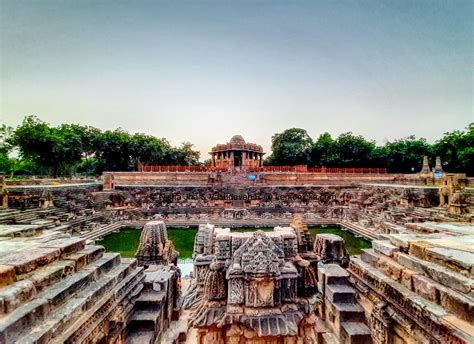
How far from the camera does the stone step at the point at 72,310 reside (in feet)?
6.31

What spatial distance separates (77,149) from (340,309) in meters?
34.2

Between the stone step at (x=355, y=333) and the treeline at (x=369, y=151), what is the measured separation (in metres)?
34.8

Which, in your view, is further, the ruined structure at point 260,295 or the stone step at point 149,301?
the stone step at point 149,301

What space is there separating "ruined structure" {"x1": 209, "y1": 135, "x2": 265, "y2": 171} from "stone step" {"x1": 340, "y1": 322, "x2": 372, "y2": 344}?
30622 millimetres

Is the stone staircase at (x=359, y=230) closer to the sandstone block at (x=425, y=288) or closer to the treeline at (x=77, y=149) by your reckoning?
the sandstone block at (x=425, y=288)

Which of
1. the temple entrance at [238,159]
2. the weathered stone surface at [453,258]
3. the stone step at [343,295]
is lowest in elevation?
the stone step at [343,295]

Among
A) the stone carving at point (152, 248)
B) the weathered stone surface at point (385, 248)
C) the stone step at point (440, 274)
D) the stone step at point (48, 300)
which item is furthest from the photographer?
the stone carving at point (152, 248)

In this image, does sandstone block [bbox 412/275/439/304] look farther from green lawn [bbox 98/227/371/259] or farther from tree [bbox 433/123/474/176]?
tree [bbox 433/123/474/176]

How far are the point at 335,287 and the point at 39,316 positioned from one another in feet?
11.4

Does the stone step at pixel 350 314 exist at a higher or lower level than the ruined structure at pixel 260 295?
lower

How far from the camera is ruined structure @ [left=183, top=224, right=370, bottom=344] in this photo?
2.64 meters

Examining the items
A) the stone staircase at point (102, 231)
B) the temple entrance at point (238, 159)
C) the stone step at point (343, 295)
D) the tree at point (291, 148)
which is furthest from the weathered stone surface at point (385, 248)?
the tree at point (291, 148)

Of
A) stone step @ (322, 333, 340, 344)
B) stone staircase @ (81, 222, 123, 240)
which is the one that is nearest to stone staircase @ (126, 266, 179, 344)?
stone step @ (322, 333, 340, 344)

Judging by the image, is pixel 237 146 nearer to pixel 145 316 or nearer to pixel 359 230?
pixel 359 230
